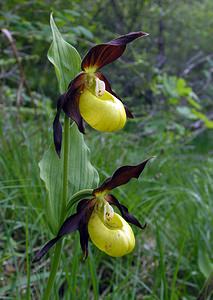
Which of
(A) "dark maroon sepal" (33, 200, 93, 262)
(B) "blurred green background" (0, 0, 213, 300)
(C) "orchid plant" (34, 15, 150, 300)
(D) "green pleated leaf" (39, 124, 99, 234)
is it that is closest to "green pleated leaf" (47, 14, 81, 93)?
(C) "orchid plant" (34, 15, 150, 300)

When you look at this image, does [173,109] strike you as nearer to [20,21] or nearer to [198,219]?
[20,21]

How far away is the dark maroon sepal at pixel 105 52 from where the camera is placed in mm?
769

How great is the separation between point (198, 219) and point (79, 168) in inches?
26.6

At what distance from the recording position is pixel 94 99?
2.66ft

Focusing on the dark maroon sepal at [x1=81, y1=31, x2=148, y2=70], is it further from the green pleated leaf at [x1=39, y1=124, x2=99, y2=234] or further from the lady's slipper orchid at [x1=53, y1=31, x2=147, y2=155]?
the green pleated leaf at [x1=39, y1=124, x2=99, y2=234]

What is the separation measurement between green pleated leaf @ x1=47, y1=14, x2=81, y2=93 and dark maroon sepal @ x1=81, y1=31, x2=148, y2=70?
0.03 metres

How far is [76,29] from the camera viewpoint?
87.7 inches

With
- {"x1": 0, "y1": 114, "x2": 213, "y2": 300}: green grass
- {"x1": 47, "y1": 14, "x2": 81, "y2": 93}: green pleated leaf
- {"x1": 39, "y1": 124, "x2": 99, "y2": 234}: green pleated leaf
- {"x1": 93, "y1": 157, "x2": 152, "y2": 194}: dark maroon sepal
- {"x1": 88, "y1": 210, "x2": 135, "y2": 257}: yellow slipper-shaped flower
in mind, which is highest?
{"x1": 47, "y1": 14, "x2": 81, "y2": 93}: green pleated leaf

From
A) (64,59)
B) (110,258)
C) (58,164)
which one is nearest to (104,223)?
(58,164)

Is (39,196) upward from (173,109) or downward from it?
upward

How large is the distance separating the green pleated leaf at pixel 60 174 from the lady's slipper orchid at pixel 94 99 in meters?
0.06

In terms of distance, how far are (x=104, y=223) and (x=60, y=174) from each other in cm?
13

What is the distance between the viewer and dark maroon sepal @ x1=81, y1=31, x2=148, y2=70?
0.77 m

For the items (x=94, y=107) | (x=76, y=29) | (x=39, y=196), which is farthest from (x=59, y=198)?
(x=76, y=29)
